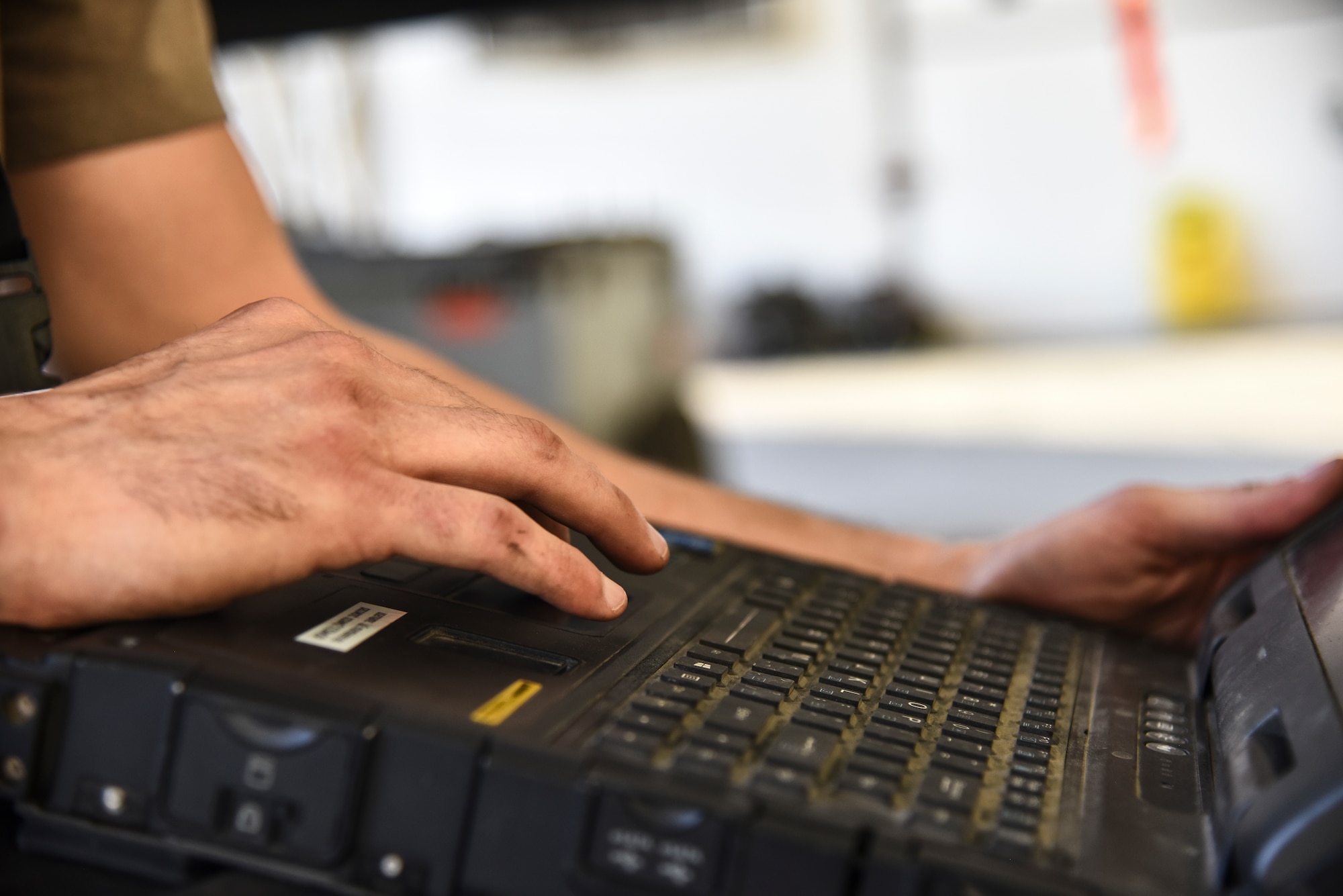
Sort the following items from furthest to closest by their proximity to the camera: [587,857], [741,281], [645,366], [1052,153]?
[741,281], [1052,153], [645,366], [587,857]

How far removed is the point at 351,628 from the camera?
1.32 ft

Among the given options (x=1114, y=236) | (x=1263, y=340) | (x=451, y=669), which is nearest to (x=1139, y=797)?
(x=451, y=669)

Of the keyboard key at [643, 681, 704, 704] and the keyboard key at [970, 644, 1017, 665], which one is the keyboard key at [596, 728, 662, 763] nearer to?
the keyboard key at [643, 681, 704, 704]

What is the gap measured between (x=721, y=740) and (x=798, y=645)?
14 cm

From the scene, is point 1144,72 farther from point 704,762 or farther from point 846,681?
point 704,762

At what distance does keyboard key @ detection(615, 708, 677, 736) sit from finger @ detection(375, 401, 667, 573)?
0.40 feet

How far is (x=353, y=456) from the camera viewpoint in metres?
0.41

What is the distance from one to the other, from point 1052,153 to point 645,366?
4.17ft

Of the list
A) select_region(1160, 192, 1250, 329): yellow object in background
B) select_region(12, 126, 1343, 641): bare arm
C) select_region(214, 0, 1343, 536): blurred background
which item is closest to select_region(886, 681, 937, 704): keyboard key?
select_region(12, 126, 1343, 641): bare arm

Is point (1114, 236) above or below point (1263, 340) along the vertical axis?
above

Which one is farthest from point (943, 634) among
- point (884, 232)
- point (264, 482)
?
point (884, 232)

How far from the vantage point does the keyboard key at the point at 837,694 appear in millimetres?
425

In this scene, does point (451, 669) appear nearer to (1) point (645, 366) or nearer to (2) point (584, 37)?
(1) point (645, 366)

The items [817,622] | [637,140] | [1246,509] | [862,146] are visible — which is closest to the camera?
[817,622]
